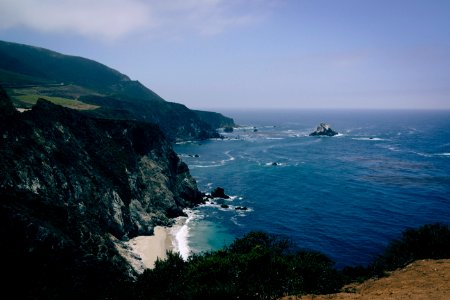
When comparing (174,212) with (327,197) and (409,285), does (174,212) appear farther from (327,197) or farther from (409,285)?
(409,285)

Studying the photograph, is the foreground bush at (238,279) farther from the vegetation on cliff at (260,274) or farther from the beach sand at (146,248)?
the beach sand at (146,248)

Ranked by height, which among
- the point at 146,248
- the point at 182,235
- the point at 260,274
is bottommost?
the point at 182,235

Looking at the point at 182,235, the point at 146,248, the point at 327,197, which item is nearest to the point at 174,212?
the point at 182,235

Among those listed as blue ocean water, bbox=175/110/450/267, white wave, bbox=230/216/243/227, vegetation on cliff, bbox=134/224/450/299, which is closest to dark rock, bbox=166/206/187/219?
blue ocean water, bbox=175/110/450/267

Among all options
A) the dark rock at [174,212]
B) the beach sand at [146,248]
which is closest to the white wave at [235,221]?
the dark rock at [174,212]

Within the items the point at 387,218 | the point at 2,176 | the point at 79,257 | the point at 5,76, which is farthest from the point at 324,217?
the point at 5,76

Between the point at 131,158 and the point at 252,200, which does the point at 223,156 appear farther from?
the point at 131,158

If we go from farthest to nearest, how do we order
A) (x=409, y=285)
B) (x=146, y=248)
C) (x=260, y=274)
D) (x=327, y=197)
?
(x=327, y=197)
(x=146, y=248)
(x=260, y=274)
(x=409, y=285)
